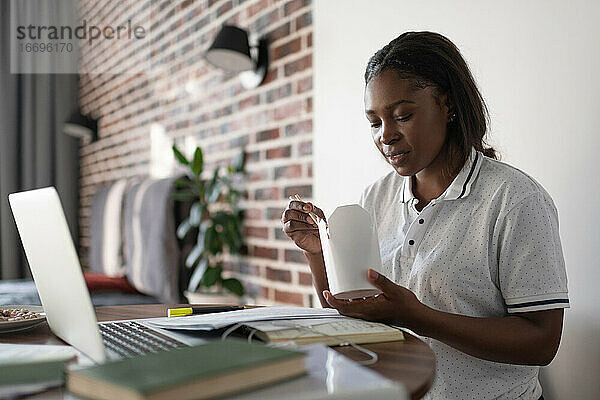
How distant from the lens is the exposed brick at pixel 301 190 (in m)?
2.52

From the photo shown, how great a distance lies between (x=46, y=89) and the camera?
465 cm

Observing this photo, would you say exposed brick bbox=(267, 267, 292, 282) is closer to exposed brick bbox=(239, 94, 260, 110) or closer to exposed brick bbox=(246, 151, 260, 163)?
exposed brick bbox=(246, 151, 260, 163)

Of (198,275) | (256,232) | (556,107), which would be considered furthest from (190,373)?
(198,275)

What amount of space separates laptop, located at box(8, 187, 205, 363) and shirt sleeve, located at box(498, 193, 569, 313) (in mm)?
558

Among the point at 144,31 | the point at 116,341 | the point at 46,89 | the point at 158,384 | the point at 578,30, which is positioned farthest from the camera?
the point at 46,89

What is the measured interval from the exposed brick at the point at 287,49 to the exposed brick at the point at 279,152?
338mm

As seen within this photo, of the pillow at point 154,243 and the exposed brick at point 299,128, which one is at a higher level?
the exposed brick at point 299,128

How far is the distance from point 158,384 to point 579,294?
1062mm

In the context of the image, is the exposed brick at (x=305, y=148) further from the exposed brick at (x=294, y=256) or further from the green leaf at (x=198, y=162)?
the green leaf at (x=198, y=162)

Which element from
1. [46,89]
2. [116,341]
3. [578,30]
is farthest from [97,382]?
[46,89]

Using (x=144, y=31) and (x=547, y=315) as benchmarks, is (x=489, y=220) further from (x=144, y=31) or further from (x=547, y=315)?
(x=144, y=31)

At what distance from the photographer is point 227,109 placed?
10.2 ft

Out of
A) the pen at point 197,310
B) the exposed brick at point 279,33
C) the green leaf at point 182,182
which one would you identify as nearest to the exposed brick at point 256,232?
the green leaf at point 182,182

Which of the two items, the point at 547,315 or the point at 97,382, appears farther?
the point at 547,315
